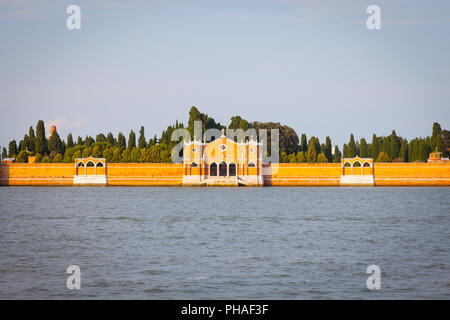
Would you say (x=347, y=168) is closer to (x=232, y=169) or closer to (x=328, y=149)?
(x=232, y=169)

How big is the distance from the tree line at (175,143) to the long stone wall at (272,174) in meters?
3.03

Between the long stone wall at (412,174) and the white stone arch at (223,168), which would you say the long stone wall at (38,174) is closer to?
the white stone arch at (223,168)

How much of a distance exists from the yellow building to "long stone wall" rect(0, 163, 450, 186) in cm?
155

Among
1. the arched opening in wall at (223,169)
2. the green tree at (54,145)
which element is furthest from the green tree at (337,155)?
the green tree at (54,145)

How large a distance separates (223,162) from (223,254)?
1785 inches

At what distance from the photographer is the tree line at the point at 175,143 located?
70.3 metres

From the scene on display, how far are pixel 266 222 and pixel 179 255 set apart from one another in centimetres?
1105

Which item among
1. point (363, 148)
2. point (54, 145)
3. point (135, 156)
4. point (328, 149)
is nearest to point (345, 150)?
point (363, 148)

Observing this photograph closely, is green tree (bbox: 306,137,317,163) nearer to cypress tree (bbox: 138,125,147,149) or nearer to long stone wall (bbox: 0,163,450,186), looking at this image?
long stone wall (bbox: 0,163,450,186)

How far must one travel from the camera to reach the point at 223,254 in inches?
715

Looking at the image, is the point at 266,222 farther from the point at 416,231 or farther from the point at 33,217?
the point at 33,217

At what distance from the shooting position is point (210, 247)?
19.7m
